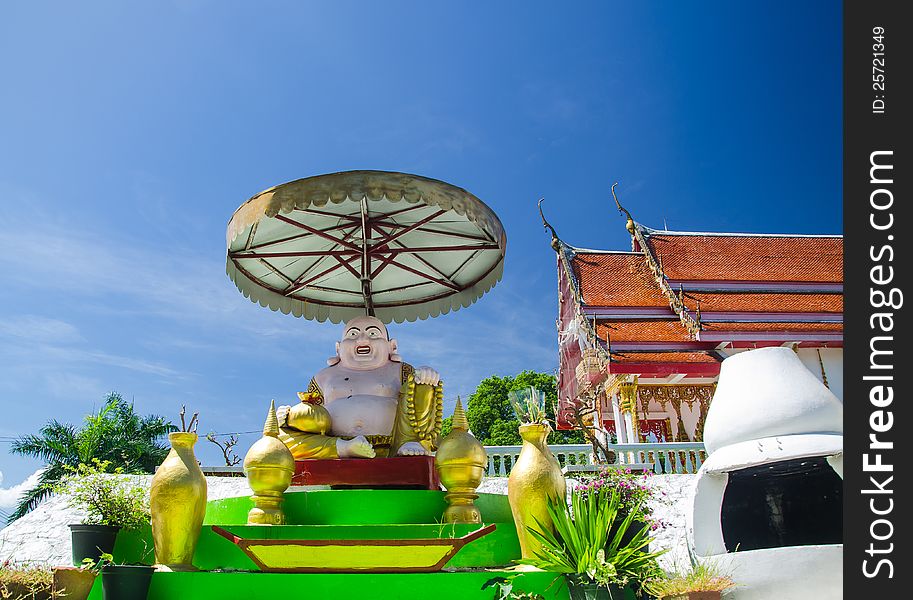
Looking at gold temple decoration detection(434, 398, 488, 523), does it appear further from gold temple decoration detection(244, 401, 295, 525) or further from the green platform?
gold temple decoration detection(244, 401, 295, 525)

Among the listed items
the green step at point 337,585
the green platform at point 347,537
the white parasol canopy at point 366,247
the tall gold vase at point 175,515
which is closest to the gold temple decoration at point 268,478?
the green platform at point 347,537

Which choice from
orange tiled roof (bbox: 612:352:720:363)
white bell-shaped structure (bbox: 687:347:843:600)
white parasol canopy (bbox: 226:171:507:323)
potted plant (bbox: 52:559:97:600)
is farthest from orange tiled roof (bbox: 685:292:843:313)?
potted plant (bbox: 52:559:97:600)

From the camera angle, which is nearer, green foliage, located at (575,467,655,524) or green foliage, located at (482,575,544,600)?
green foliage, located at (482,575,544,600)

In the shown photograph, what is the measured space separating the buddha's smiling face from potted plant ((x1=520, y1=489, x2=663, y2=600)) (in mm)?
2623

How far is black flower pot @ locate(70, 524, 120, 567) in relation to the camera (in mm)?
4199

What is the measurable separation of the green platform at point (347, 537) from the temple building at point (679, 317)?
33.3 feet

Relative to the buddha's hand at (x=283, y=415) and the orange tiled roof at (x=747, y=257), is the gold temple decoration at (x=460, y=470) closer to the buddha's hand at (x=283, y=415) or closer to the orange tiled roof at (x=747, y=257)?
the buddha's hand at (x=283, y=415)

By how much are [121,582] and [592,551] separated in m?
2.40

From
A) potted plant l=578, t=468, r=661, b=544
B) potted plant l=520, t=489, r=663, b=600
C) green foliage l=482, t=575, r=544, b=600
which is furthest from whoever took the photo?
potted plant l=578, t=468, r=661, b=544

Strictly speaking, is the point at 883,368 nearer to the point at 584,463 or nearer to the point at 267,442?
the point at 267,442

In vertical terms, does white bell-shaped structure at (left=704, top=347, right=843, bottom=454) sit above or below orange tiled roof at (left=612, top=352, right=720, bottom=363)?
below

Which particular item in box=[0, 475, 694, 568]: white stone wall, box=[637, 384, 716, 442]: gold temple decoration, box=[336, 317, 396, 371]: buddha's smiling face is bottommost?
box=[0, 475, 694, 568]: white stone wall

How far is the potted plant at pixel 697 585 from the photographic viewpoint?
9.87 ft

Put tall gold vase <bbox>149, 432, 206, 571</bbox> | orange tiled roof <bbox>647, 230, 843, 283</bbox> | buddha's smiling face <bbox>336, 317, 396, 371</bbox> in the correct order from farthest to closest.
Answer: orange tiled roof <bbox>647, 230, 843, 283</bbox>, buddha's smiling face <bbox>336, 317, 396, 371</bbox>, tall gold vase <bbox>149, 432, 206, 571</bbox>
